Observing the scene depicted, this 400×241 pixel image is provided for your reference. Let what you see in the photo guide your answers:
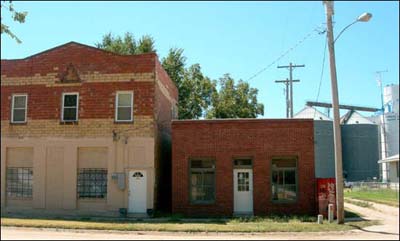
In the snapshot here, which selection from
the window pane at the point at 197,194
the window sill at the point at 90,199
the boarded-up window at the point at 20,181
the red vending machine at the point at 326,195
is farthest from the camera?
the boarded-up window at the point at 20,181

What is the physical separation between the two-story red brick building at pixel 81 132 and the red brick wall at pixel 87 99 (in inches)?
2.1

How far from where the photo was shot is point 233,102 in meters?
48.9

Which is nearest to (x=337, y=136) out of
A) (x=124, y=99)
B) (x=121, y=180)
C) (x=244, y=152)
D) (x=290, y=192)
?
(x=290, y=192)

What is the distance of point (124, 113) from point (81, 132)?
8.18ft

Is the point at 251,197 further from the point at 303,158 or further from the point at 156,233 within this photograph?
the point at 156,233

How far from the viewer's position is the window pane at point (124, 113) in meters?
26.2

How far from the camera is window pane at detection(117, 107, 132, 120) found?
26188 millimetres

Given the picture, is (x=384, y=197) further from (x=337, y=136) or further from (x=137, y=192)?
(x=137, y=192)

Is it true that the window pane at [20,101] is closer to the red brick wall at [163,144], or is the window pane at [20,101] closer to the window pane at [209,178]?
the red brick wall at [163,144]

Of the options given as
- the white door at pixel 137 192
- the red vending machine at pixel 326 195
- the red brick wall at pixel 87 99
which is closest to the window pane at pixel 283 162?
the red vending machine at pixel 326 195

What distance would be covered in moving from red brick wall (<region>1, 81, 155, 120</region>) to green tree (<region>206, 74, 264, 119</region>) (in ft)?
68.9

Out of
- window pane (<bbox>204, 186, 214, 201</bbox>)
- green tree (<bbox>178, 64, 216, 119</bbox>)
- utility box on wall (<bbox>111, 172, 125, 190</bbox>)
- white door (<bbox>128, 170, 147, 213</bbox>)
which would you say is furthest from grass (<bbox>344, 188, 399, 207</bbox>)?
green tree (<bbox>178, 64, 216, 119</bbox>)

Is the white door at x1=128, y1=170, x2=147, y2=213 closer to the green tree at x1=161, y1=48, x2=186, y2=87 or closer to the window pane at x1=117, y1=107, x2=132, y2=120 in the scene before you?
the window pane at x1=117, y1=107, x2=132, y2=120

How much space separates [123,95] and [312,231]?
1259cm
